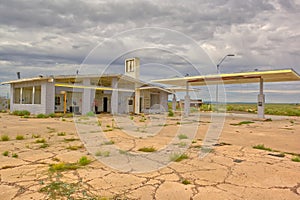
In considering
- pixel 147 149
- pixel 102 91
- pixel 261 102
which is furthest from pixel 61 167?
pixel 261 102

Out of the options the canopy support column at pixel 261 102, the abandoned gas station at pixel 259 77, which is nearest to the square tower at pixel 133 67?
the abandoned gas station at pixel 259 77

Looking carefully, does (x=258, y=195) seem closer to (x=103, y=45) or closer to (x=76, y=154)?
(x=76, y=154)

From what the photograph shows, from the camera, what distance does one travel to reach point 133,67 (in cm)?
2781

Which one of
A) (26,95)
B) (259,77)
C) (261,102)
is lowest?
(261,102)

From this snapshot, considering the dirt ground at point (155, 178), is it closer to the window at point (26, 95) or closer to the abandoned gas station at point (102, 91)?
the abandoned gas station at point (102, 91)

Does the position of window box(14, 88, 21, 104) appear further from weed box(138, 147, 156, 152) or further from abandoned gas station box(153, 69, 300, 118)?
weed box(138, 147, 156, 152)

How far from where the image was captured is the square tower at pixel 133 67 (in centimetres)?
2747

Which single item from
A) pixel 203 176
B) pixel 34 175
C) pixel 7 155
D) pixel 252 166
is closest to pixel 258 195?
pixel 203 176

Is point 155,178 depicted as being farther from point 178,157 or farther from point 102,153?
point 102,153

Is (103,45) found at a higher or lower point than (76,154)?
higher

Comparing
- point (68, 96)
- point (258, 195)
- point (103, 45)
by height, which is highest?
point (103, 45)

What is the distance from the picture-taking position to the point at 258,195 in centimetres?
365

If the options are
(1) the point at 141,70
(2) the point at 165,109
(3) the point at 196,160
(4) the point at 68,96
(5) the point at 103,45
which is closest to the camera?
(3) the point at 196,160

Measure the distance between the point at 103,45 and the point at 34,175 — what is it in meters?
9.24
